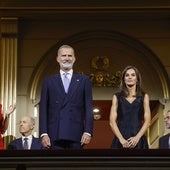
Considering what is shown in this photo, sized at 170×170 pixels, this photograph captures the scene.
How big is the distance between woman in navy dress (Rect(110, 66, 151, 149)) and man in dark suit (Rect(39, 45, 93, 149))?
452 millimetres

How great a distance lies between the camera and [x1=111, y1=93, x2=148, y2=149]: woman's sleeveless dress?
674cm

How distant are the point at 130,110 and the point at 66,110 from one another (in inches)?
28.7

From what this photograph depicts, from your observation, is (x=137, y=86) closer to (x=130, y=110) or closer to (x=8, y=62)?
(x=130, y=110)

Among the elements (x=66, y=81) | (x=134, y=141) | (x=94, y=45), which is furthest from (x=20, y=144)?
(x=94, y=45)

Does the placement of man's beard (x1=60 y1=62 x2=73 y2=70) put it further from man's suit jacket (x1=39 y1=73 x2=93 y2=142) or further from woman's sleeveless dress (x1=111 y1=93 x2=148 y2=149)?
woman's sleeveless dress (x1=111 y1=93 x2=148 y2=149)

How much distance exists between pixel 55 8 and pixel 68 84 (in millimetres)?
3805

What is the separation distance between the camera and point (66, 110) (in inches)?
252

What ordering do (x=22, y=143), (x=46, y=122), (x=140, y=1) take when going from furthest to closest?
(x=140, y=1)
(x=22, y=143)
(x=46, y=122)

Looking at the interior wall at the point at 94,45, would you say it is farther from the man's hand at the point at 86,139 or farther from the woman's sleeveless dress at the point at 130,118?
the man's hand at the point at 86,139

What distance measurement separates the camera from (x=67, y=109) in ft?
21.0

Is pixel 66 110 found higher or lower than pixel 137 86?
Answer: lower

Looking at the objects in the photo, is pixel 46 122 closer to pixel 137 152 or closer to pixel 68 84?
pixel 68 84

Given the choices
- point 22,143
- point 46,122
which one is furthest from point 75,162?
point 22,143

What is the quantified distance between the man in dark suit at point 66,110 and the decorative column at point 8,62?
346 cm
